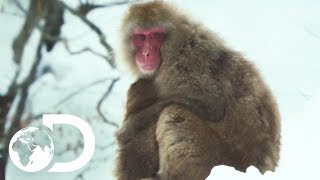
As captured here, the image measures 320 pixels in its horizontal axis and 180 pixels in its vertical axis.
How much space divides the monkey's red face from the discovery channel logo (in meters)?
0.93

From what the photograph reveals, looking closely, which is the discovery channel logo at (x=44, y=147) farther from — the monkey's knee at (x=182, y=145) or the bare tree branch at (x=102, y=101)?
the monkey's knee at (x=182, y=145)

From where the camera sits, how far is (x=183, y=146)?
4129mm

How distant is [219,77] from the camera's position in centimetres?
429

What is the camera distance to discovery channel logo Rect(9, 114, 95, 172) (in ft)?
16.4

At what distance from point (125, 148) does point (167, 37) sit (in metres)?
0.67

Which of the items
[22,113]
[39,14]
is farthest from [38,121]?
[39,14]

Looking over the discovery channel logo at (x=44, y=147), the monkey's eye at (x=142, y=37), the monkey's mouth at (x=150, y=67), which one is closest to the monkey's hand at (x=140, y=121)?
the monkey's mouth at (x=150, y=67)

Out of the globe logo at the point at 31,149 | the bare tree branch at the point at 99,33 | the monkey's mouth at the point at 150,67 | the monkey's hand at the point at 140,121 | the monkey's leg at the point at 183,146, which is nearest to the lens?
the monkey's leg at the point at 183,146

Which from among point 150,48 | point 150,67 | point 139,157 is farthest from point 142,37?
point 139,157

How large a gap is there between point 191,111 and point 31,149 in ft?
4.18

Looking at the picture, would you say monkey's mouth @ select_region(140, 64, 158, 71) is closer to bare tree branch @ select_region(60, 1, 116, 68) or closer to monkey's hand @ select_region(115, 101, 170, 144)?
monkey's hand @ select_region(115, 101, 170, 144)

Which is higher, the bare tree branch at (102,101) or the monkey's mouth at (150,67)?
the monkey's mouth at (150,67)

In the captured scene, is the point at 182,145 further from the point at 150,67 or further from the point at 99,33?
the point at 99,33

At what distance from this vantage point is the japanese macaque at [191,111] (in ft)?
13.6
